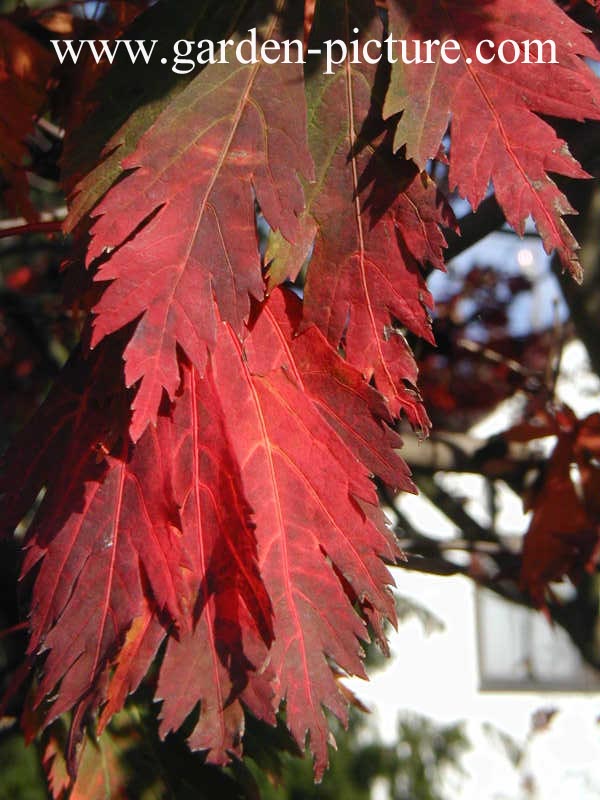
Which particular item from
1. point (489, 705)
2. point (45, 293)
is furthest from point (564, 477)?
point (489, 705)

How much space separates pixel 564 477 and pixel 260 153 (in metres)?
0.90

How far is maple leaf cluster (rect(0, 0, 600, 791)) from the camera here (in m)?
0.74

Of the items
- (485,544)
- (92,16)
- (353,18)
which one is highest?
(92,16)

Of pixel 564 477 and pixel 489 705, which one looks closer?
pixel 564 477

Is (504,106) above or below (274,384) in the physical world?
above

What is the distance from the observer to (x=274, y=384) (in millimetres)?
786

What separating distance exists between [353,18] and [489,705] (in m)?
5.26

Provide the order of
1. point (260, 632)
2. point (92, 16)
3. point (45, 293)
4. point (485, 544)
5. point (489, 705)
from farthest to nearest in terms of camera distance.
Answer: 1. point (489, 705)
2. point (45, 293)
3. point (485, 544)
4. point (92, 16)
5. point (260, 632)

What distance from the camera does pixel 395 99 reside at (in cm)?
76

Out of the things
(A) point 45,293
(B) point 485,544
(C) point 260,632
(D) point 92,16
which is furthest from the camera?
(A) point 45,293

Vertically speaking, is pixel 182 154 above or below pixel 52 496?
above

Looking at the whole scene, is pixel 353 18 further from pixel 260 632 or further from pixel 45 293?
pixel 45 293

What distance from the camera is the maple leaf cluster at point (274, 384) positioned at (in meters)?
0.74

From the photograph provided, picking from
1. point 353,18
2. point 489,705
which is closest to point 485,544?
point 353,18
